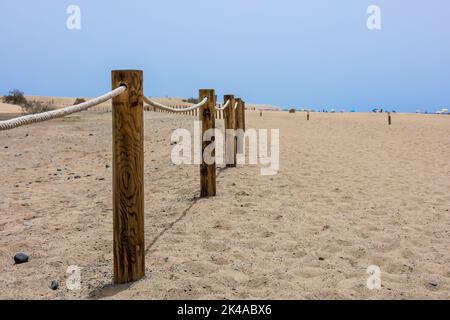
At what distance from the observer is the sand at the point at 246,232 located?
2861mm

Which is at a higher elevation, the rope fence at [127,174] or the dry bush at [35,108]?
the dry bush at [35,108]

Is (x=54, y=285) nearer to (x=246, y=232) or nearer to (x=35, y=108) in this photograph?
(x=246, y=232)

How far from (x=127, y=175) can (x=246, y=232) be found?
5.18 ft

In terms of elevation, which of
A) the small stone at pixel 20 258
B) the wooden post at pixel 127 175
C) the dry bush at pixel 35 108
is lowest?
the small stone at pixel 20 258

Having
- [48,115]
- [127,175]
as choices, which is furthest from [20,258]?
[48,115]

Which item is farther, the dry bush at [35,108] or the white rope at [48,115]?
the dry bush at [35,108]

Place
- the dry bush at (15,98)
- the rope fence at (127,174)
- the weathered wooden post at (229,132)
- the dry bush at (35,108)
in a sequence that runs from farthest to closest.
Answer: the dry bush at (15,98) → the dry bush at (35,108) → the weathered wooden post at (229,132) → the rope fence at (127,174)

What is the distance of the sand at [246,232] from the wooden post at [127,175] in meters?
0.19

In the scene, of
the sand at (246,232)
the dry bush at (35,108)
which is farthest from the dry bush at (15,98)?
the sand at (246,232)

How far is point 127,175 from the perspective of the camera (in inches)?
106

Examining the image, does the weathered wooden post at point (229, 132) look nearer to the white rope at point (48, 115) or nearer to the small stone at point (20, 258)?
the small stone at point (20, 258)

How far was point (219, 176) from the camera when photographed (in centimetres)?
649
